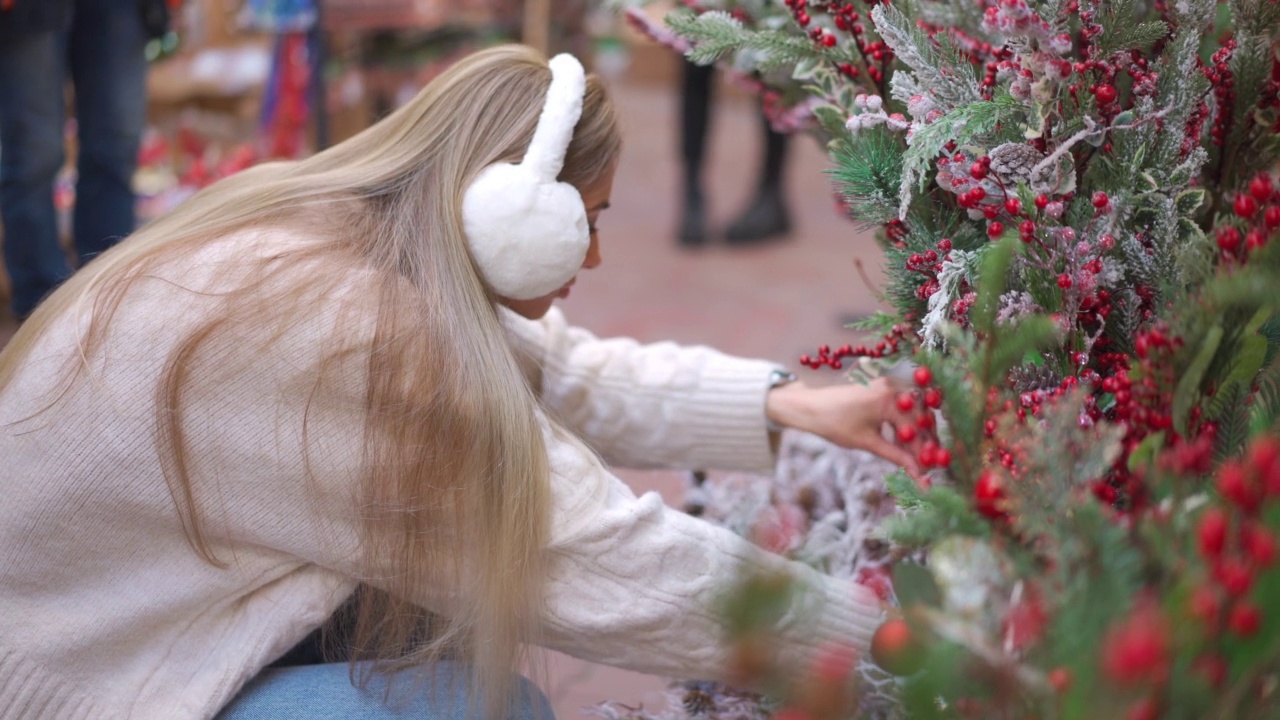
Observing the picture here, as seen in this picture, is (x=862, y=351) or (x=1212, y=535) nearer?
(x=1212, y=535)

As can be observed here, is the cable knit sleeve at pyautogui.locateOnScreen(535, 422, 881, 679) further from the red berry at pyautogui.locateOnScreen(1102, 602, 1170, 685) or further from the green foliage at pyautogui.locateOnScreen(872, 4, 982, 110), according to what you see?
the red berry at pyautogui.locateOnScreen(1102, 602, 1170, 685)

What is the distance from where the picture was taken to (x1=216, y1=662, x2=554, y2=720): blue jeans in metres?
1.05

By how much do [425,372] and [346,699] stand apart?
0.31 metres

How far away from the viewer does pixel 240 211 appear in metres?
1.13

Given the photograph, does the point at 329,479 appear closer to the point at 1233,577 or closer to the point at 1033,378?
the point at 1033,378

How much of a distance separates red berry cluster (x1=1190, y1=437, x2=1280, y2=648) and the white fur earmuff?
27.0 inches

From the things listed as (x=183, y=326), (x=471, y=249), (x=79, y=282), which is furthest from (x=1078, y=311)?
(x=79, y=282)

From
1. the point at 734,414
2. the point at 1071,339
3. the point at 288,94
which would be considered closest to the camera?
the point at 1071,339

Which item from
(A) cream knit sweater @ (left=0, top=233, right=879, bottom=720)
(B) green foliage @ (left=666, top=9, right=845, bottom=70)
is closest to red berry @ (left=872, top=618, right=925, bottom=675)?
(A) cream knit sweater @ (left=0, top=233, right=879, bottom=720)

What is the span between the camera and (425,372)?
Answer: 1005mm

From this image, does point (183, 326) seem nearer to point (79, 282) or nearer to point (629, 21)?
point (79, 282)

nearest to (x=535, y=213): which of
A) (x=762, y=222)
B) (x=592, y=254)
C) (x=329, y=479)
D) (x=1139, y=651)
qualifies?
(x=592, y=254)

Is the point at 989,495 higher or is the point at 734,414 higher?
the point at 989,495

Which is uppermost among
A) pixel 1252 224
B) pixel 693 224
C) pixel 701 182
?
pixel 1252 224
